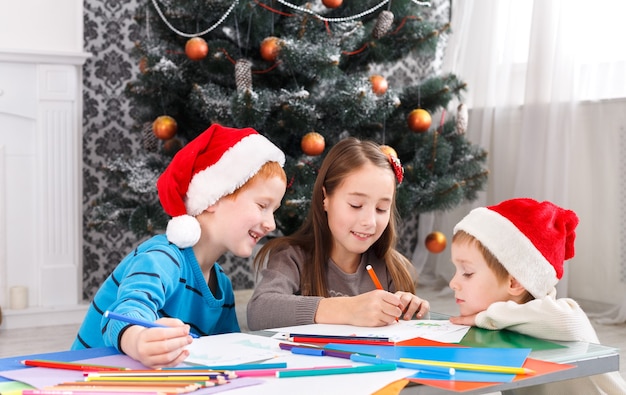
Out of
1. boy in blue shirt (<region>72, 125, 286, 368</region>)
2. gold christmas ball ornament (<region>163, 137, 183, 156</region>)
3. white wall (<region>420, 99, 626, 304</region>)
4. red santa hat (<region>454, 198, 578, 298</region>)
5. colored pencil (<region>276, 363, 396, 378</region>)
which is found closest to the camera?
colored pencil (<region>276, 363, 396, 378</region>)

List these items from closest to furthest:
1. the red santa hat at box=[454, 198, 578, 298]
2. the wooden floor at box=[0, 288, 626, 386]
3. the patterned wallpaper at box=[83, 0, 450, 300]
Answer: the red santa hat at box=[454, 198, 578, 298]
the wooden floor at box=[0, 288, 626, 386]
the patterned wallpaper at box=[83, 0, 450, 300]

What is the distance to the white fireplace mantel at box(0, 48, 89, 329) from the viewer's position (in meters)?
3.30

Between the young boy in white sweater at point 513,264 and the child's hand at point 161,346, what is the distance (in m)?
0.57

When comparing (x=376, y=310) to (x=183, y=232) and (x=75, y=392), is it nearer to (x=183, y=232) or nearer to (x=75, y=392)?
(x=183, y=232)

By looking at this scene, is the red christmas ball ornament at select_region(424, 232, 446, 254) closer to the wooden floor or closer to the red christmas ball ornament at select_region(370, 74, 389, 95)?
the wooden floor

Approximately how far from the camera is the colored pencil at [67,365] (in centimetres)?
96

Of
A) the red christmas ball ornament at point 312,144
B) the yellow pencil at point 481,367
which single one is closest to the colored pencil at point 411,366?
the yellow pencil at point 481,367

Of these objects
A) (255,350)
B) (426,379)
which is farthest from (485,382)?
(255,350)

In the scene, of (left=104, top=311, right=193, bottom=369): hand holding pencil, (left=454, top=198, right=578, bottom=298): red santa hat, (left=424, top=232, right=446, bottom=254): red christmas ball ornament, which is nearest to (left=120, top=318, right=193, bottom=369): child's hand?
(left=104, top=311, right=193, bottom=369): hand holding pencil

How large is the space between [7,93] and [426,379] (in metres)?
2.85

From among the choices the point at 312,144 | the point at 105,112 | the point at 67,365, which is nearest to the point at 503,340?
the point at 67,365

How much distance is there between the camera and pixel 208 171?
160cm

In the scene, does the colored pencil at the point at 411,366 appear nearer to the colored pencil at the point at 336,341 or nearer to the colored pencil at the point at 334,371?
the colored pencil at the point at 334,371

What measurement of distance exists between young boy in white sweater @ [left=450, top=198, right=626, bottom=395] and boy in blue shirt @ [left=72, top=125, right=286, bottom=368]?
41cm
